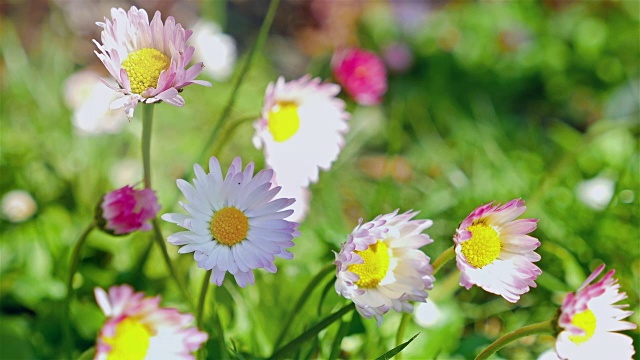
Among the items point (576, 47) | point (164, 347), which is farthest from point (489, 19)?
point (164, 347)

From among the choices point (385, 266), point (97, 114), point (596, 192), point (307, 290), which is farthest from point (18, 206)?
point (596, 192)

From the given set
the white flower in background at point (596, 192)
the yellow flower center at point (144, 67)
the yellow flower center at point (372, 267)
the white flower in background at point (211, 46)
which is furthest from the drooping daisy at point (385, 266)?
the white flower in background at point (211, 46)

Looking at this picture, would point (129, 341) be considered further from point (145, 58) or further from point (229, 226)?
point (145, 58)

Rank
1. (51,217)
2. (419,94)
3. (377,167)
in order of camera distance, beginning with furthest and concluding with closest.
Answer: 1. (419,94)
2. (377,167)
3. (51,217)

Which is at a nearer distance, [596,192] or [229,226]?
[229,226]

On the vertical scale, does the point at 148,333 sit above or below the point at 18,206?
above

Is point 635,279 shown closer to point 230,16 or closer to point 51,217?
point 51,217
